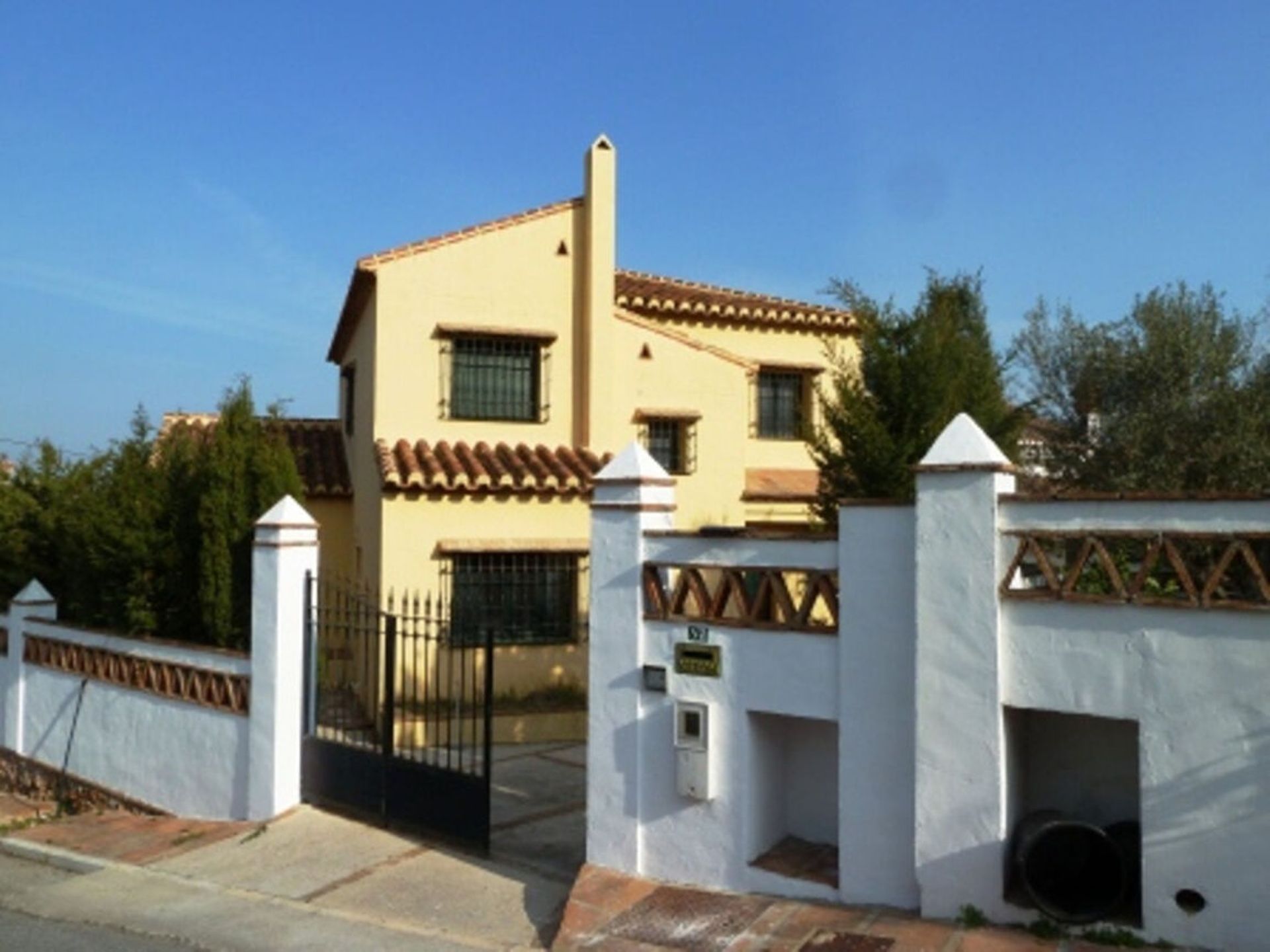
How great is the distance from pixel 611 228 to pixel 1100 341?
664 centimetres

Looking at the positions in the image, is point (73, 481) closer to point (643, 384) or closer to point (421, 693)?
point (421, 693)

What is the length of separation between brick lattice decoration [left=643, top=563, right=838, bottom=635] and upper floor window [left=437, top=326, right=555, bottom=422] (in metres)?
7.13

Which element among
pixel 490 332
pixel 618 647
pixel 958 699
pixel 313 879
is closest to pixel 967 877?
pixel 958 699

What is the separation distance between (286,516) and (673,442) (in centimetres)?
732

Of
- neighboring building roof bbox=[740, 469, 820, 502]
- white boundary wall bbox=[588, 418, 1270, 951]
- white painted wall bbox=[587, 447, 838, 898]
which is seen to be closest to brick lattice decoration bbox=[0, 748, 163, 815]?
white painted wall bbox=[587, 447, 838, 898]

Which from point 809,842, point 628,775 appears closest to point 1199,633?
point 809,842

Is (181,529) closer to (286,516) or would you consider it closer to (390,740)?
(286,516)

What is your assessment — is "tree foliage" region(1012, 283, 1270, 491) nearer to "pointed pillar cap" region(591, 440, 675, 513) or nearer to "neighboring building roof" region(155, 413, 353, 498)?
"pointed pillar cap" region(591, 440, 675, 513)

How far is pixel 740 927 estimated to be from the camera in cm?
639

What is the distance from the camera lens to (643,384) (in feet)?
50.6

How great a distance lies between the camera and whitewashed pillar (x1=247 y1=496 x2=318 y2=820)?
959 centimetres

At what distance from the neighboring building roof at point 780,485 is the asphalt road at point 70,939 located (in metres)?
10.5

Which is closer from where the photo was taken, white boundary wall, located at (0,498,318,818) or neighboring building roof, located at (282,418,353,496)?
white boundary wall, located at (0,498,318,818)

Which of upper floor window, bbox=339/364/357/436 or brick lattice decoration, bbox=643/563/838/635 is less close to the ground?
upper floor window, bbox=339/364/357/436
